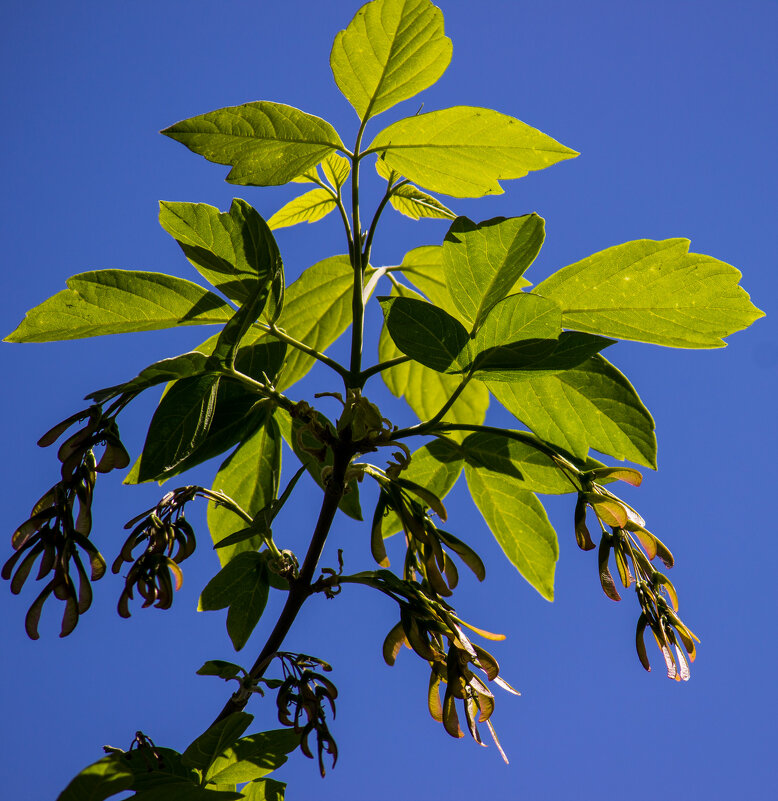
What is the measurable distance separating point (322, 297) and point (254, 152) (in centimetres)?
24

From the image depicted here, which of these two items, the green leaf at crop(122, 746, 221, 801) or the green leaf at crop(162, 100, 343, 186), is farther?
the green leaf at crop(162, 100, 343, 186)

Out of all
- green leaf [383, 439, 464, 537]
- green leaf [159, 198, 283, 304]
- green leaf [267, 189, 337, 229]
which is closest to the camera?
green leaf [159, 198, 283, 304]

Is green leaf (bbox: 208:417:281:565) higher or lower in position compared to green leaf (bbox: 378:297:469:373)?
lower

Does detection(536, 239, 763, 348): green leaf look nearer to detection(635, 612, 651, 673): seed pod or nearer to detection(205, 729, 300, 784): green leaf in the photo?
detection(635, 612, 651, 673): seed pod

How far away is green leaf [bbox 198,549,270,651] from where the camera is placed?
0.74m

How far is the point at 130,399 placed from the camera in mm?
667

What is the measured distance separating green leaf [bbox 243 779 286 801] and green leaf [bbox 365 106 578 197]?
25.2 inches

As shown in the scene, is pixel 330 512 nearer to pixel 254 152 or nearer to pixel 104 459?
pixel 104 459

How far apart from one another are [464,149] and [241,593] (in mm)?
521

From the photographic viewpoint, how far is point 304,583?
71cm

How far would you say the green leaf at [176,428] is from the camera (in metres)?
0.68

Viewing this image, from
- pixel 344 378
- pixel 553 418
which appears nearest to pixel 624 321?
pixel 553 418

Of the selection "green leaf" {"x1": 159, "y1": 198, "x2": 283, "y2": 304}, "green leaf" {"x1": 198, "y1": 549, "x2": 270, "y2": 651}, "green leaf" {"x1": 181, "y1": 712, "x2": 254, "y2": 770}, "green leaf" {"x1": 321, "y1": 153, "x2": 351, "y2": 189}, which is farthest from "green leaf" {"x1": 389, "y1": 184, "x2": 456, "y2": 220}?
"green leaf" {"x1": 181, "y1": 712, "x2": 254, "y2": 770}

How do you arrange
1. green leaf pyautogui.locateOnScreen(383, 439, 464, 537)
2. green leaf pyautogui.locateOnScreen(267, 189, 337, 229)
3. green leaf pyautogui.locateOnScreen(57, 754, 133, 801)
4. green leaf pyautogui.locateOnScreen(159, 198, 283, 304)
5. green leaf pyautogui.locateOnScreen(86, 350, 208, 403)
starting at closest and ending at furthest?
green leaf pyautogui.locateOnScreen(57, 754, 133, 801) → green leaf pyautogui.locateOnScreen(86, 350, 208, 403) → green leaf pyautogui.locateOnScreen(159, 198, 283, 304) → green leaf pyautogui.locateOnScreen(383, 439, 464, 537) → green leaf pyautogui.locateOnScreen(267, 189, 337, 229)
